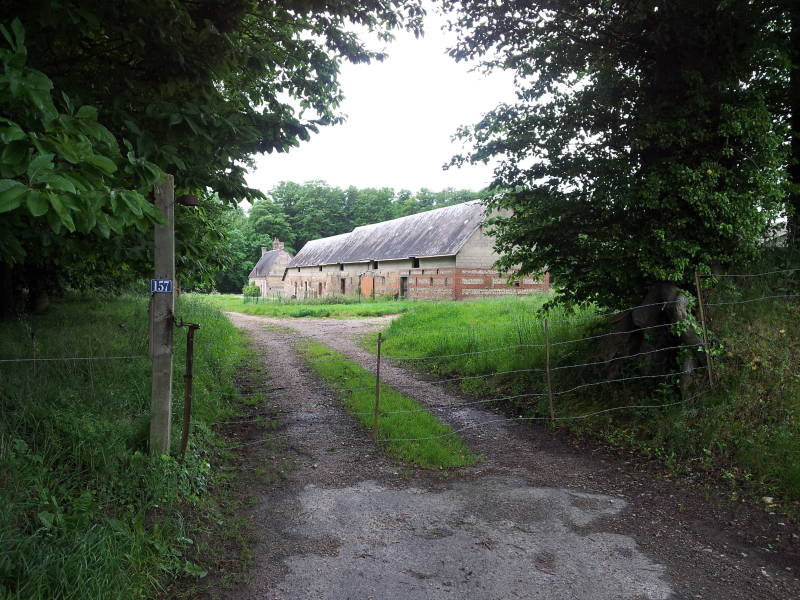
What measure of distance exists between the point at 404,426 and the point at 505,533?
8.72 feet

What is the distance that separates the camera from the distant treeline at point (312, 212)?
270 ft

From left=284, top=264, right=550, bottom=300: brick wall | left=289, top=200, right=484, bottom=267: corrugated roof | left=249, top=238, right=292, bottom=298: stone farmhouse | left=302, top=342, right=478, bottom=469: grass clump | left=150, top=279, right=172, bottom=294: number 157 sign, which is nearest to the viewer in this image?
left=150, top=279, right=172, bottom=294: number 157 sign

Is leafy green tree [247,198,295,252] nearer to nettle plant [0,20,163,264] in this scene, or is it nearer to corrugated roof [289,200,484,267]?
corrugated roof [289,200,484,267]

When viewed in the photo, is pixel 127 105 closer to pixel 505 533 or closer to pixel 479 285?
pixel 505 533

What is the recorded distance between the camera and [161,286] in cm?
481

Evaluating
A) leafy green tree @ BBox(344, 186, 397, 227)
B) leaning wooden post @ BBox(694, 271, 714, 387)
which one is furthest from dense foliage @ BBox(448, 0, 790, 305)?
leafy green tree @ BBox(344, 186, 397, 227)

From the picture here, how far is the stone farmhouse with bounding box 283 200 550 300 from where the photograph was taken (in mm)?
29969

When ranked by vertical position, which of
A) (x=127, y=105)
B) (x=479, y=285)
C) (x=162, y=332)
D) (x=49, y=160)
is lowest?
(x=162, y=332)

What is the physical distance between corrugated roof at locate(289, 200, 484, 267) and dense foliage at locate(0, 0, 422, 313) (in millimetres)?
18140

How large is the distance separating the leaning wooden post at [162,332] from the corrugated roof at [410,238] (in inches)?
779

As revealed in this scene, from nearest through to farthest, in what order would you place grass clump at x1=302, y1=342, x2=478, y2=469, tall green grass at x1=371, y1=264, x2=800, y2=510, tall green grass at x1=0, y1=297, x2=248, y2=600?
tall green grass at x1=0, y1=297, x2=248, y2=600
tall green grass at x1=371, y1=264, x2=800, y2=510
grass clump at x1=302, y1=342, x2=478, y2=469

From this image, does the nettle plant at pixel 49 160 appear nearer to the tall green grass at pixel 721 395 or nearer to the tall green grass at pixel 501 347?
the tall green grass at pixel 721 395

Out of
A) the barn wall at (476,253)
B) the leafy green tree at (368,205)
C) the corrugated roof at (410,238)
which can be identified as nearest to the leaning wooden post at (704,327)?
the corrugated roof at (410,238)

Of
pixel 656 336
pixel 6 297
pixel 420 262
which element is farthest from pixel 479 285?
pixel 656 336
